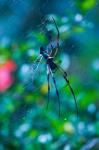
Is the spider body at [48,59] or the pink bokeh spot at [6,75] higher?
the pink bokeh spot at [6,75]

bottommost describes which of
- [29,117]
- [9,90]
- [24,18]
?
[29,117]

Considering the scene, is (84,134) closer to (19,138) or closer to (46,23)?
(19,138)

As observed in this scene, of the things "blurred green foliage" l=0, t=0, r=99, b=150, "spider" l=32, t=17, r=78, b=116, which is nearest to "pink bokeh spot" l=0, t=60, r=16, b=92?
"blurred green foliage" l=0, t=0, r=99, b=150

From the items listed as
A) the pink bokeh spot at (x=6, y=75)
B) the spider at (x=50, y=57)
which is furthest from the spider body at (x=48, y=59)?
the pink bokeh spot at (x=6, y=75)

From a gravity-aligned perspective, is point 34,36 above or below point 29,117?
above

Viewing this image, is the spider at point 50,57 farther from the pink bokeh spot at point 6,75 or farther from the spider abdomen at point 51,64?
the pink bokeh spot at point 6,75

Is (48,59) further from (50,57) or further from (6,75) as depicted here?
(6,75)

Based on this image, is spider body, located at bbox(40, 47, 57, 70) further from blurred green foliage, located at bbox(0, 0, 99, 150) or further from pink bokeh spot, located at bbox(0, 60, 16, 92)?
pink bokeh spot, located at bbox(0, 60, 16, 92)

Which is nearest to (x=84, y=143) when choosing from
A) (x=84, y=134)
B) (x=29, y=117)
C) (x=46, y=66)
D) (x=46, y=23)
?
(x=84, y=134)
